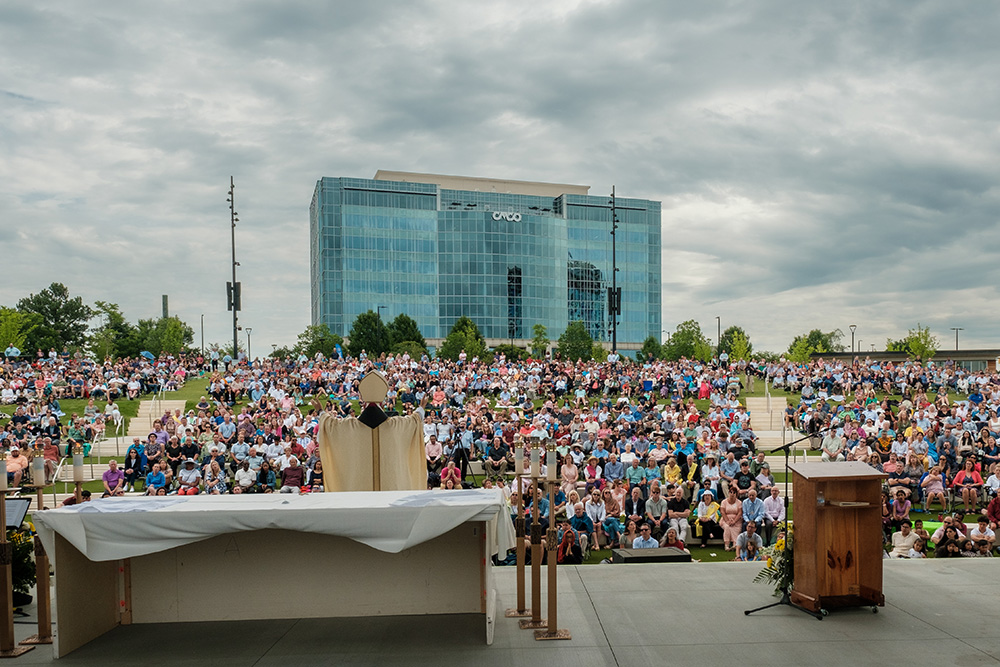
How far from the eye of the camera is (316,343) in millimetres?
63500

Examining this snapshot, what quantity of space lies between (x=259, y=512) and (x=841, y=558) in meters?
4.72

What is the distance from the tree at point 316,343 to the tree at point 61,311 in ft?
75.6

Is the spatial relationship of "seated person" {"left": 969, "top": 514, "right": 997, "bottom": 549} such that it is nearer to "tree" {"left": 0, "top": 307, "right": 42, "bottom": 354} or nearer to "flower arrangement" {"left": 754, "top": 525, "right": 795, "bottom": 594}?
"flower arrangement" {"left": 754, "top": 525, "right": 795, "bottom": 594}

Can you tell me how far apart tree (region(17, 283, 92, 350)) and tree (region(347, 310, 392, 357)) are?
28618mm

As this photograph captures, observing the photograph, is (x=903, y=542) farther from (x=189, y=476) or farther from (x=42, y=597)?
(x=189, y=476)

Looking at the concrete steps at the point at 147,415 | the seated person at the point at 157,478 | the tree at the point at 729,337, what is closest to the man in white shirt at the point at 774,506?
the seated person at the point at 157,478

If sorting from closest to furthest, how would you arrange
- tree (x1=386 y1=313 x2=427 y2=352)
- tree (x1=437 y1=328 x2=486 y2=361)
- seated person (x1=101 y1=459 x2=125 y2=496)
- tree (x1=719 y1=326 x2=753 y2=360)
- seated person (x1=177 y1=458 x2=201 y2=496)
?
seated person (x1=177 y1=458 x2=201 y2=496) < seated person (x1=101 y1=459 x2=125 y2=496) < tree (x1=437 y1=328 x2=486 y2=361) < tree (x1=386 y1=313 x2=427 y2=352) < tree (x1=719 y1=326 x2=753 y2=360)

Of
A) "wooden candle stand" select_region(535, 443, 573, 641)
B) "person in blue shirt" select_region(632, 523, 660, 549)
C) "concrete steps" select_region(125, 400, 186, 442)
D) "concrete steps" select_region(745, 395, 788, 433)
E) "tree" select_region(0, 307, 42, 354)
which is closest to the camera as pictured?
"wooden candle stand" select_region(535, 443, 573, 641)

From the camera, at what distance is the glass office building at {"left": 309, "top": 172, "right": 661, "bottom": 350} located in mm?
88750

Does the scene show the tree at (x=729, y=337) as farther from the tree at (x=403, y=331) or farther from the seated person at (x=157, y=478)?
the seated person at (x=157, y=478)

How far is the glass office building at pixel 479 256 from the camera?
291 feet

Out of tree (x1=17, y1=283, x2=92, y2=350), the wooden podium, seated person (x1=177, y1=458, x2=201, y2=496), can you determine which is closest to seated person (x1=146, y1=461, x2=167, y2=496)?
seated person (x1=177, y1=458, x2=201, y2=496)

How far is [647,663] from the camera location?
17.7 feet

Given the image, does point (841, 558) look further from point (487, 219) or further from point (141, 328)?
point (487, 219)
